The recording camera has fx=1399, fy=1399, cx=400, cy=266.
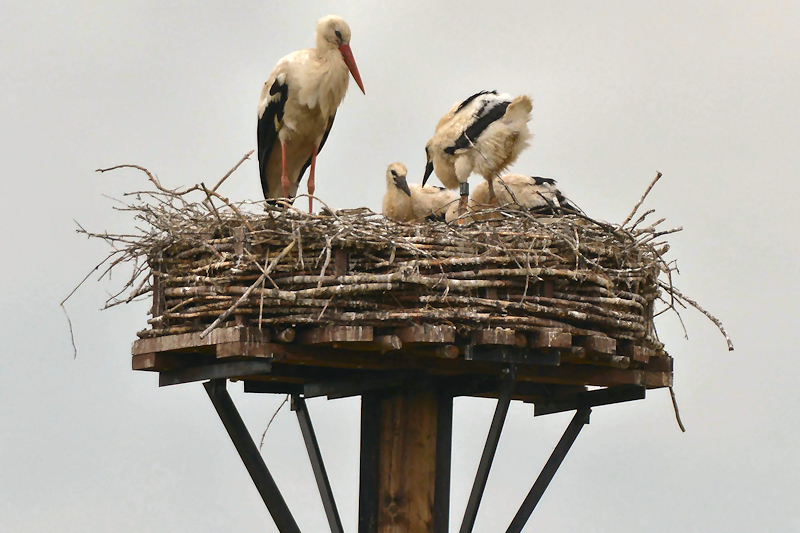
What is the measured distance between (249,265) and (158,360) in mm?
843

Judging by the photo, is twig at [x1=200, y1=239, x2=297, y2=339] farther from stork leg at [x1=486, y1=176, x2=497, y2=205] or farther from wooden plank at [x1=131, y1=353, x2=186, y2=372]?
stork leg at [x1=486, y1=176, x2=497, y2=205]

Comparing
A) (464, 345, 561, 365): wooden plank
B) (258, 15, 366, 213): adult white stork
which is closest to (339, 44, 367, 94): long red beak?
(258, 15, 366, 213): adult white stork

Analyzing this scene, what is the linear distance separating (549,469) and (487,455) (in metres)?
0.71

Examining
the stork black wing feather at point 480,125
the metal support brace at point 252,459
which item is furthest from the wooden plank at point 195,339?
the stork black wing feather at point 480,125

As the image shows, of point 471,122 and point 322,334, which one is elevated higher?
point 471,122

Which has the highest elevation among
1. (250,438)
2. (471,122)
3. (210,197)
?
(471,122)

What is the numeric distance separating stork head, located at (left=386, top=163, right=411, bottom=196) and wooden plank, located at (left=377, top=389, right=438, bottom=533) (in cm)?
212

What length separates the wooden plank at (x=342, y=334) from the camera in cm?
648

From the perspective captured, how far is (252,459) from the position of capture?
7.40 metres

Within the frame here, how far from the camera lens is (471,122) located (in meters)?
8.91

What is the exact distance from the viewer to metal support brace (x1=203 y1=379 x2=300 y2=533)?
7.31 meters

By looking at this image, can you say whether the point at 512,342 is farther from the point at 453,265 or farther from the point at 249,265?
the point at 249,265

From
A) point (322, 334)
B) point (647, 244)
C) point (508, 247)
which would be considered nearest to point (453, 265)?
point (508, 247)

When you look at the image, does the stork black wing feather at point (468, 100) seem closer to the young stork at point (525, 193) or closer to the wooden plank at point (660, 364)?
the young stork at point (525, 193)
